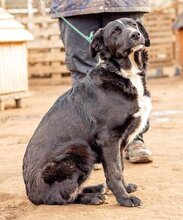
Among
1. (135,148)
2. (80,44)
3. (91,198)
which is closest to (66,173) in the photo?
(91,198)

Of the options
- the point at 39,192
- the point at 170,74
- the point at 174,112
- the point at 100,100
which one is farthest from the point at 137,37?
the point at 170,74

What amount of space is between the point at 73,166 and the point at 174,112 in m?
5.13

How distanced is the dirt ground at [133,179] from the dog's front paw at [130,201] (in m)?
0.04

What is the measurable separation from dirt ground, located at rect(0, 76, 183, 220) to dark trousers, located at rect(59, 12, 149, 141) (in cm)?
96

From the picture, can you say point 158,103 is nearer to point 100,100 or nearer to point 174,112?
point 174,112

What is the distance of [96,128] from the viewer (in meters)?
3.84

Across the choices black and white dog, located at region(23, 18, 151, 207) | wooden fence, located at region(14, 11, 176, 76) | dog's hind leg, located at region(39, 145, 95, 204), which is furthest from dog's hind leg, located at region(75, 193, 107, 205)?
wooden fence, located at region(14, 11, 176, 76)

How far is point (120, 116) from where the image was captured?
12.6 ft

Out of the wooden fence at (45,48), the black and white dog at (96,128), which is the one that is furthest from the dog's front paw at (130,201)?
the wooden fence at (45,48)

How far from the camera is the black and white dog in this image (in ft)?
12.5

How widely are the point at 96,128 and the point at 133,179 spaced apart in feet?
3.08

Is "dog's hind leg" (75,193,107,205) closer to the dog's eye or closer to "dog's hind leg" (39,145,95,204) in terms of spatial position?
"dog's hind leg" (39,145,95,204)

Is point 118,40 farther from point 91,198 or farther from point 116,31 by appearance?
point 91,198

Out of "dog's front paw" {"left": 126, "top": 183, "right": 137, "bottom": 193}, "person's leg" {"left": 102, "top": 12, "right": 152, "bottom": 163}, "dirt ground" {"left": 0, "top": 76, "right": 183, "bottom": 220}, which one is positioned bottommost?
"dirt ground" {"left": 0, "top": 76, "right": 183, "bottom": 220}
